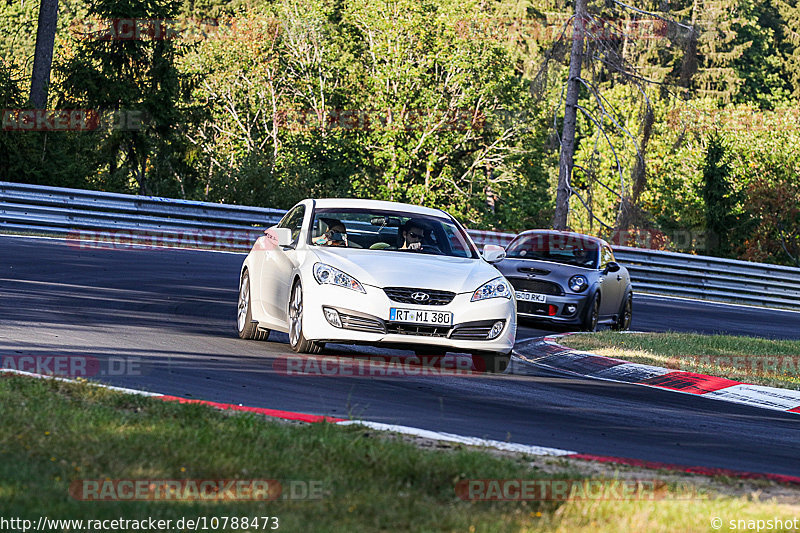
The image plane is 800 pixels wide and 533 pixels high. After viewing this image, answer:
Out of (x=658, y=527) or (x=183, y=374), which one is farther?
(x=183, y=374)

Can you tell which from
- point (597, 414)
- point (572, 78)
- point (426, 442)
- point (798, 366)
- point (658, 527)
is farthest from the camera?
point (572, 78)

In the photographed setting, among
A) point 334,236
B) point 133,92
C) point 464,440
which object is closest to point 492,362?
point 334,236

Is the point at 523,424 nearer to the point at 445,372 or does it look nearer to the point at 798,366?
the point at 445,372

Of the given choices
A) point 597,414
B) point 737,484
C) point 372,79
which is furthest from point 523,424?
point 372,79

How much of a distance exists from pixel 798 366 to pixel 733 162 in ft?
171

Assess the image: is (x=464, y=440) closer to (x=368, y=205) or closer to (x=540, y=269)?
(x=368, y=205)

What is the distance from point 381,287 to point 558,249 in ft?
28.3

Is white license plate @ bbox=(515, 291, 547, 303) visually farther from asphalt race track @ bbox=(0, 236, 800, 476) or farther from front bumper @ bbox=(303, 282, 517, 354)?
front bumper @ bbox=(303, 282, 517, 354)

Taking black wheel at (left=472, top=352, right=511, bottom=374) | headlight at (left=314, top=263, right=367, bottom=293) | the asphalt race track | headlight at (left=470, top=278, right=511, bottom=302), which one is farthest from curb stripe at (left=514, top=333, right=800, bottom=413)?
headlight at (left=314, top=263, right=367, bottom=293)

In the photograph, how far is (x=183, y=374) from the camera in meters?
9.27

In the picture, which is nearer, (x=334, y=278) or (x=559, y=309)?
(x=334, y=278)

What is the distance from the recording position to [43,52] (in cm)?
3186

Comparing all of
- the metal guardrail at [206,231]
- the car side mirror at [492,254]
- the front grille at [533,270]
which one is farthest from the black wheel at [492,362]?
the metal guardrail at [206,231]

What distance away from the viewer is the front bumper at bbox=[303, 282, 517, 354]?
1070 cm
